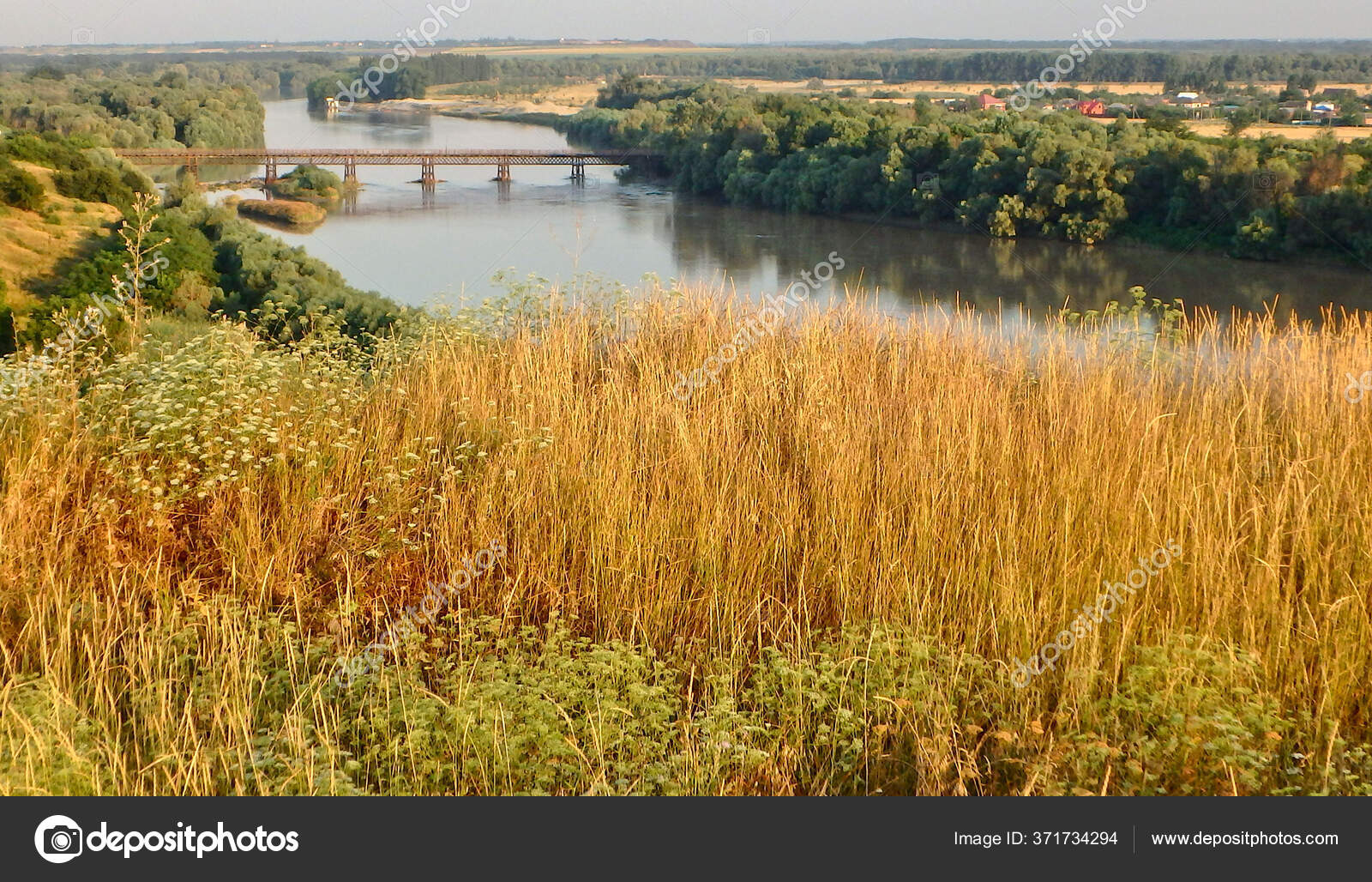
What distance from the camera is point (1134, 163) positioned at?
29531 millimetres

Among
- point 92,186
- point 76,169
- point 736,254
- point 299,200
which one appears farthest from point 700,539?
point 299,200

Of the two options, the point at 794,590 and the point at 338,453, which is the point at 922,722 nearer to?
the point at 794,590

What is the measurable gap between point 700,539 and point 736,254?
981 inches

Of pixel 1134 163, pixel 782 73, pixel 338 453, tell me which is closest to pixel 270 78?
pixel 782 73

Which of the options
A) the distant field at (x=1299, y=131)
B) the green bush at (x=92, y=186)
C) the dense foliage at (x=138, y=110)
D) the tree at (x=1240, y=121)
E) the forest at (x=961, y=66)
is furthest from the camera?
the dense foliage at (x=138, y=110)

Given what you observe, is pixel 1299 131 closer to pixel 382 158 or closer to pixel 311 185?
pixel 311 185

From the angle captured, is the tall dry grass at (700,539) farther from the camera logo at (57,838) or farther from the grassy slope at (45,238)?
the grassy slope at (45,238)

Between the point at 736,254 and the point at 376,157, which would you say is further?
the point at 376,157

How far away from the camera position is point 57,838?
9.06 feet

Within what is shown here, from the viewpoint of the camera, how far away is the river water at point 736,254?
78.8 ft

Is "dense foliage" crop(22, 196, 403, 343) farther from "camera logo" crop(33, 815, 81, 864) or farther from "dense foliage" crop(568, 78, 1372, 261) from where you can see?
"dense foliage" crop(568, 78, 1372, 261)

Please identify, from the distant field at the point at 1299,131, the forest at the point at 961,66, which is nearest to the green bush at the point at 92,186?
the forest at the point at 961,66

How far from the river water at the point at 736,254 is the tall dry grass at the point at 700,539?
11.7 meters

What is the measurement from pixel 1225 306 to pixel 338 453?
73.4 ft
